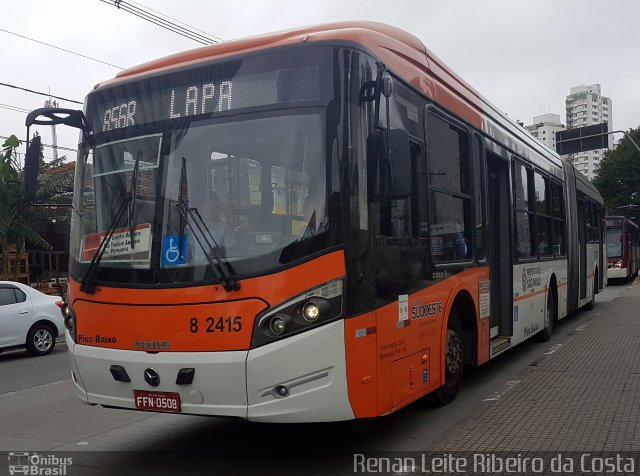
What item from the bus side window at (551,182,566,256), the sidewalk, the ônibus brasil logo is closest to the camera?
the ônibus brasil logo

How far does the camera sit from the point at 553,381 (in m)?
7.70

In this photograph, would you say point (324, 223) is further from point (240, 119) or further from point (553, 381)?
point (553, 381)

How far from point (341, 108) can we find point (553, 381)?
4913 mm

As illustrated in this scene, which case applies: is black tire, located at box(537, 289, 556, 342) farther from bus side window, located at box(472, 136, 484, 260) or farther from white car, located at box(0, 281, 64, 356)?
white car, located at box(0, 281, 64, 356)

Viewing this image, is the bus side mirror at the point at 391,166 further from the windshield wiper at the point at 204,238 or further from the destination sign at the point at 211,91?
the windshield wiper at the point at 204,238

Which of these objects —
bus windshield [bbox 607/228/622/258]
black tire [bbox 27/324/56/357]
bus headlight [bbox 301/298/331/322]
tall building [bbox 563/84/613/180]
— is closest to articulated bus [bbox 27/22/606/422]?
bus headlight [bbox 301/298/331/322]

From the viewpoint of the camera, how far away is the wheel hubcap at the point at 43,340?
12172 mm

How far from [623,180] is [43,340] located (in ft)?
190

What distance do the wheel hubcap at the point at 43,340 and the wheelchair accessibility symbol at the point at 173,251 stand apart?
8.80m

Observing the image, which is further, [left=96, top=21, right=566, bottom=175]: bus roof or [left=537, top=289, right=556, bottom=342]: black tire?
[left=537, top=289, right=556, bottom=342]: black tire

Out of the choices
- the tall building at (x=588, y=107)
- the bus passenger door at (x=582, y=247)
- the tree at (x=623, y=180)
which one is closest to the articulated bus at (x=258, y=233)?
the bus passenger door at (x=582, y=247)

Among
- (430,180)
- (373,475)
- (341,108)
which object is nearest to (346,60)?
(341,108)

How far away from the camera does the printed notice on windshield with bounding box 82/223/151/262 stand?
15.6ft

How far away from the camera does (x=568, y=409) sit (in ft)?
20.6
